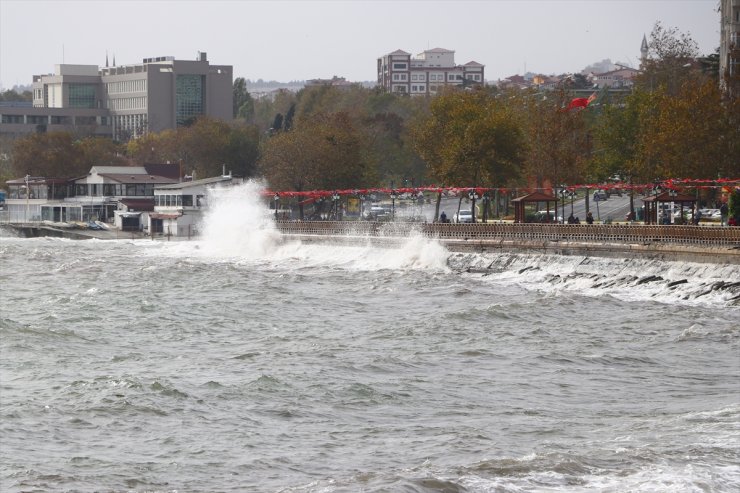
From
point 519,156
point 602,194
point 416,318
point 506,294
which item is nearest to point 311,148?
point 519,156

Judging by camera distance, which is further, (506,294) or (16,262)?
(16,262)

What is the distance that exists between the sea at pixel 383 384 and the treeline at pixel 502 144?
20.1 m

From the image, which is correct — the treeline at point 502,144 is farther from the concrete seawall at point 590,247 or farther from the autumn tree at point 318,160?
the concrete seawall at point 590,247

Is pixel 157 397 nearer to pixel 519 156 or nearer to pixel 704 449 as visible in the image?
pixel 704 449

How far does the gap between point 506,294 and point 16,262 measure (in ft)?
118

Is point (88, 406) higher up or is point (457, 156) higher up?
point (457, 156)

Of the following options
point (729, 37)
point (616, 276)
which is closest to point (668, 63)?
point (729, 37)

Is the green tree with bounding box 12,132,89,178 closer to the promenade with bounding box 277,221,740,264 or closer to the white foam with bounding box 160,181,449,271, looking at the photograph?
the white foam with bounding box 160,181,449,271

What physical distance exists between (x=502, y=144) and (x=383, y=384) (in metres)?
56.4

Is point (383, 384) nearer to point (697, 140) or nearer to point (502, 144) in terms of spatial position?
point (697, 140)

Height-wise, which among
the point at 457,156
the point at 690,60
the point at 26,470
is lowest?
the point at 26,470

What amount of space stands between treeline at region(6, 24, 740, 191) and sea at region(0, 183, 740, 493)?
20093mm

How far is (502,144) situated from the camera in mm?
82188

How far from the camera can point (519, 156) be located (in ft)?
282
